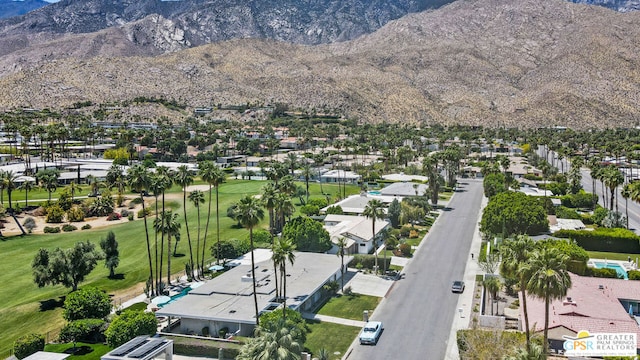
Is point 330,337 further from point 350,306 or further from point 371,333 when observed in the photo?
point 350,306

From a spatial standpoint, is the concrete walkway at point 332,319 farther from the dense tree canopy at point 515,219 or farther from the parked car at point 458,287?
the dense tree canopy at point 515,219

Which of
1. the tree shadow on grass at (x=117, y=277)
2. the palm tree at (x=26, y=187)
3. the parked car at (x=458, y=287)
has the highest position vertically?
the palm tree at (x=26, y=187)

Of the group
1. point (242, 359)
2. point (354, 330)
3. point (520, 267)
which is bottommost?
point (354, 330)

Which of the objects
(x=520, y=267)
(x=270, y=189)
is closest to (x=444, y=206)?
(x=270, y=189)

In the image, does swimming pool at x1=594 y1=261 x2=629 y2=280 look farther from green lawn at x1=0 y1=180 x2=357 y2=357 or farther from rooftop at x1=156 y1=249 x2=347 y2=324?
green lawn at x1=0 y1=180 x2=357 y2=357

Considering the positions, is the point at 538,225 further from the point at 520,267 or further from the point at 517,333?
the point at 520,267

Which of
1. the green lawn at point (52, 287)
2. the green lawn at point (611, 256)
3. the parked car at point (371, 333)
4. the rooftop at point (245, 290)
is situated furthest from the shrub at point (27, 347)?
the green lawn at point (611, 256)
